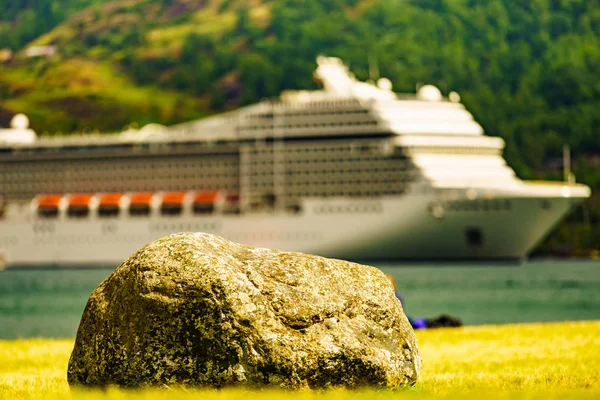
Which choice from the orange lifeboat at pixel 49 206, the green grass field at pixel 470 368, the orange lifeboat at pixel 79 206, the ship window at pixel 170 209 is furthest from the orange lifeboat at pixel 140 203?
the green grass field at pixel 470 368

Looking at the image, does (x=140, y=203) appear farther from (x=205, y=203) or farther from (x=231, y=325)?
(x=231, y=325)

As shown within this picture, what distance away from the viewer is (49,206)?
9562cm

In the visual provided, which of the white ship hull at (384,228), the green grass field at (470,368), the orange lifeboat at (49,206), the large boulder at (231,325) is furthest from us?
the orange lifeboat at (49,206)

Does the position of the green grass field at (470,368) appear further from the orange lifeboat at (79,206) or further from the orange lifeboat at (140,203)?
the orange lifeboat at (79,206)

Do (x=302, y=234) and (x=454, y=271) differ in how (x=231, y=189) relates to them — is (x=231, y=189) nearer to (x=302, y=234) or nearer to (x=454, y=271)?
(x=302, y=234)

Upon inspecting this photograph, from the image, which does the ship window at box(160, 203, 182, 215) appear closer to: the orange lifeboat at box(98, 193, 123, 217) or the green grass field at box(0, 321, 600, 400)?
the orange lifeboat at box(98, 193, 123, 217)

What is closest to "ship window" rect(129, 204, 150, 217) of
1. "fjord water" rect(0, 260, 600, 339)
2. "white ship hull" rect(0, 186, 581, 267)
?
"white ship hull" rect(0, 186, 581, 267)

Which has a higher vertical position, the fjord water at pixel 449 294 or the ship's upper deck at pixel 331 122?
the ship's upper deck at pixel 331 122

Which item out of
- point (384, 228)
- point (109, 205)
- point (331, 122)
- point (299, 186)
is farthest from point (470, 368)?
point (109, 205)

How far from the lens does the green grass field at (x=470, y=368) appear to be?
37.7ft

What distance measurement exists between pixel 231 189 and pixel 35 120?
94.2m

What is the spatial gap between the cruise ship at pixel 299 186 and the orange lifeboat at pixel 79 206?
10 centimetres

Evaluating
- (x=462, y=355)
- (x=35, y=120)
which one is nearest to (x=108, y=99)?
(x=35, y=120)

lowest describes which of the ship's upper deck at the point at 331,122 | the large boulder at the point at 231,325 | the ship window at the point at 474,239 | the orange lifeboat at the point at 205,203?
the ship window at the point at 474,239
